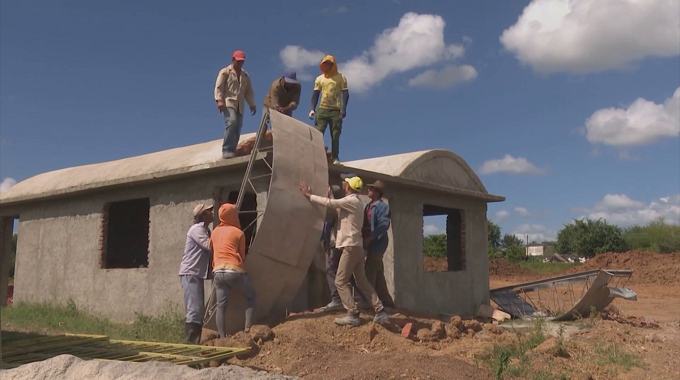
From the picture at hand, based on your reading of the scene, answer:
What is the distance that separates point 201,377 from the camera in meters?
4.80

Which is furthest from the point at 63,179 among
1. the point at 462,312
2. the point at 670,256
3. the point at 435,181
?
the point at 670,256

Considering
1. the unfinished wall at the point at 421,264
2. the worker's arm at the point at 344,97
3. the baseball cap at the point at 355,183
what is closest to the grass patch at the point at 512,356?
the baseball cap at the point at 355,183

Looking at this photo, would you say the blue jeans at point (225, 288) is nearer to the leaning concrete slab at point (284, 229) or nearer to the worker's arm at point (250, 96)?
the leaning concrete slab at point (284, 229)

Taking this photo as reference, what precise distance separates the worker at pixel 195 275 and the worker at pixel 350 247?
4.60 feet

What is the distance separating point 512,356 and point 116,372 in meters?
4.36

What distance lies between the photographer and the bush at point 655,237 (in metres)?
38.0

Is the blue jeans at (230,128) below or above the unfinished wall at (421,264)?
above

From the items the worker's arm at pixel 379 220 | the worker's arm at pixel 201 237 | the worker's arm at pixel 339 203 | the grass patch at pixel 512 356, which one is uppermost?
the worker's arm at pixel 339 203

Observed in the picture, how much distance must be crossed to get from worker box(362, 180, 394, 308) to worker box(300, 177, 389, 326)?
0.55 meters

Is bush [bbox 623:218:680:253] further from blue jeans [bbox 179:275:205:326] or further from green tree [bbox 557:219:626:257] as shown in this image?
blue jeans [bbox 179:275:205:326]

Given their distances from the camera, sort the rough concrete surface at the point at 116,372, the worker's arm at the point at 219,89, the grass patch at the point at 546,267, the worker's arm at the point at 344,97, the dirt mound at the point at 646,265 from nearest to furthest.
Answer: the rough concrete surface at the point at 116,372 < the worker's arm at the point at 219,89 < the worker's arm at the point at 344,97 < the dirt mound at the point at 646,265 < the grass patch at the point at 546,267

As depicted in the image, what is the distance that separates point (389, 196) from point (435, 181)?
153 cm

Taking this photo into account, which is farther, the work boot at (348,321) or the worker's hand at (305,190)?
the worker's hand at (305,190)

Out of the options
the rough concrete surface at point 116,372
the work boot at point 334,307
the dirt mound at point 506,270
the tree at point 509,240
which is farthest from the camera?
the tree at point 509,240
